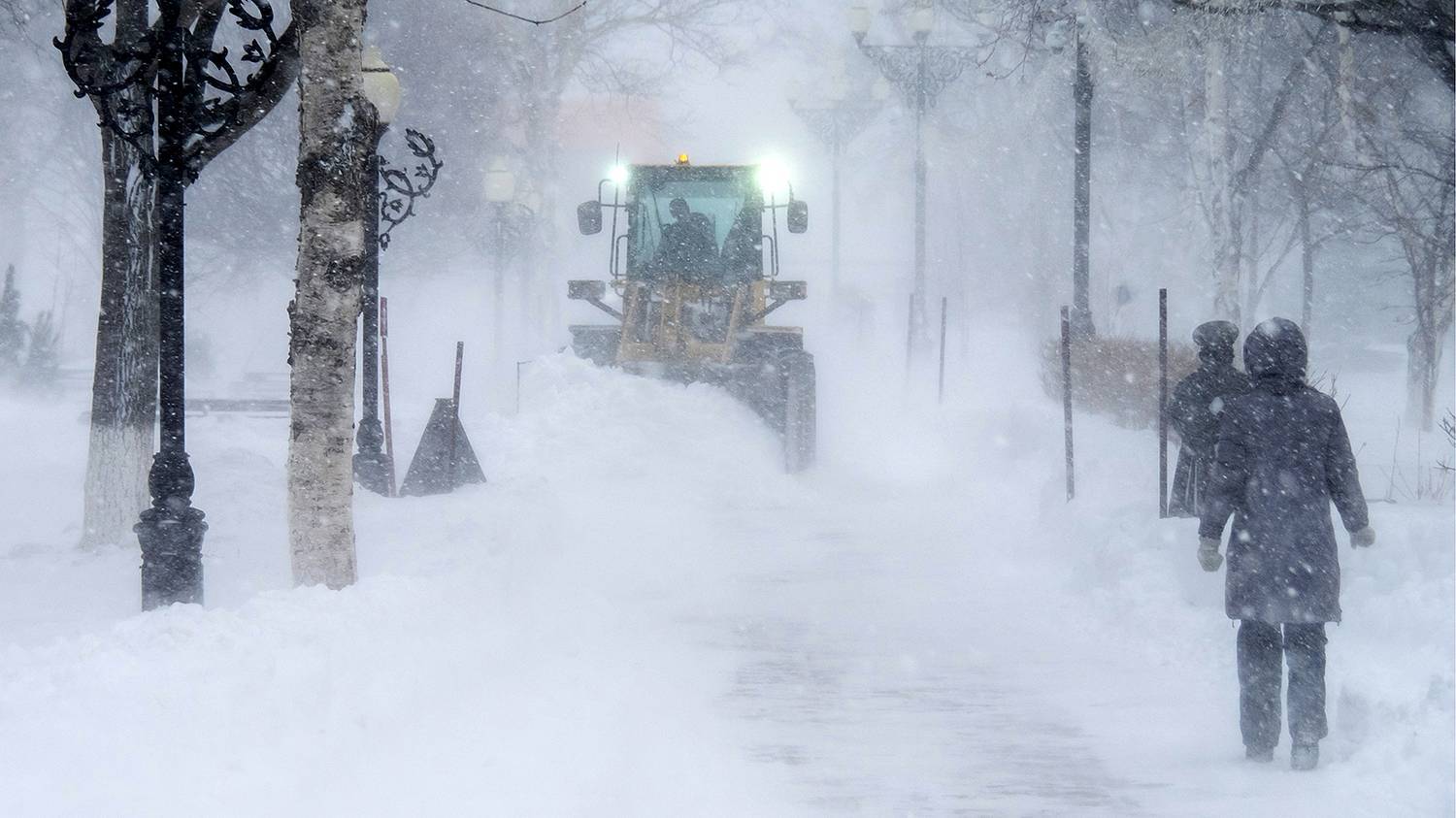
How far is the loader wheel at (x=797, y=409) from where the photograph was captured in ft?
50.6

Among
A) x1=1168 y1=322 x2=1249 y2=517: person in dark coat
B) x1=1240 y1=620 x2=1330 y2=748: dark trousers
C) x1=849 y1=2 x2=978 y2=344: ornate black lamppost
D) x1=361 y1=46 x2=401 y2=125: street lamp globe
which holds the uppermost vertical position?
x1=849 y1=2 x2=978 y2=344: ornate black lamppost

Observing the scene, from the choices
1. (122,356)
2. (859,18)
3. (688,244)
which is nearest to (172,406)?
(122,356)

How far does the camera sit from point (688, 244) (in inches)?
677

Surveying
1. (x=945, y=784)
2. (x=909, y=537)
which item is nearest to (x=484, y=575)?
(x=945, y=784)

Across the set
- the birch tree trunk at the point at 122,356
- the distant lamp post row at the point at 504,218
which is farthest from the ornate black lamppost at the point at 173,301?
the distant lamp post row at the point at 504,218

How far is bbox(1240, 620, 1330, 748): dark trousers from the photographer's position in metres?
5.56

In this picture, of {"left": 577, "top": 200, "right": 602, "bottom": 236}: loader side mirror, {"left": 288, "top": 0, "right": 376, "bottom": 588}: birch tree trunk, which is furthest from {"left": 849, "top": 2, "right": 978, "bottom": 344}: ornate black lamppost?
{"left": 288, "top": 0, "right": 376, "bottom": 588}: birch tree trunk

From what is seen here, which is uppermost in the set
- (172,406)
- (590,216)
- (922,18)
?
(922,18)

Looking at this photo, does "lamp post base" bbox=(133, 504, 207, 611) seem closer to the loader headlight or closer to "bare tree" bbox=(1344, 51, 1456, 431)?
the loader headlight

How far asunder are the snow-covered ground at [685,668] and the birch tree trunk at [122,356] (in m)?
0.45

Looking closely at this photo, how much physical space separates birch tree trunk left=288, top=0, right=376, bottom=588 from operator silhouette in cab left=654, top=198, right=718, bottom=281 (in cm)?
1012

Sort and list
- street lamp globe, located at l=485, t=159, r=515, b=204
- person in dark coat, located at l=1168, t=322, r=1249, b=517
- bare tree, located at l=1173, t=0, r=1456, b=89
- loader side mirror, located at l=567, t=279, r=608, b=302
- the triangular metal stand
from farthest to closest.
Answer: street lamp globe, located at l=485, t=159, r=515, b=204 → loader side mirror, located at l=567, t=279, r=608, b=302 → the triangular metal stand → bare tree, located at l=1173, t=0, r=1456, b=89 → person in dark coat, located at l=1168, t=322, r=1249, b=517

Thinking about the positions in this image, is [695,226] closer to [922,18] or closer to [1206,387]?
[922,18]

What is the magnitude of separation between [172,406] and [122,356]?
344 cm
